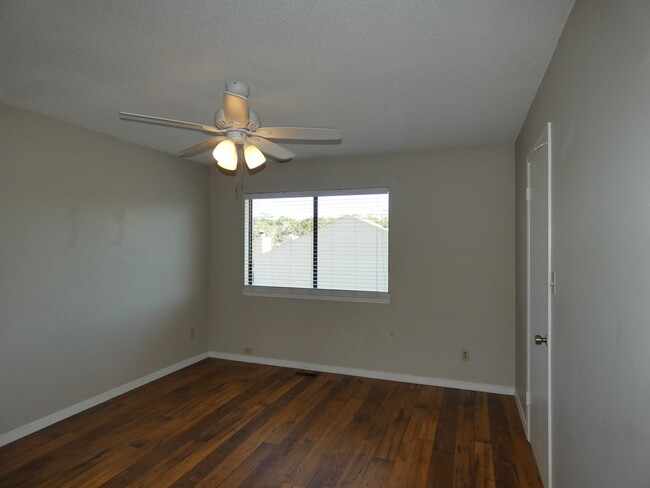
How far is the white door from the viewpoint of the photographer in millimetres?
2158

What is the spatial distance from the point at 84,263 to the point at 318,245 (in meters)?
2.38

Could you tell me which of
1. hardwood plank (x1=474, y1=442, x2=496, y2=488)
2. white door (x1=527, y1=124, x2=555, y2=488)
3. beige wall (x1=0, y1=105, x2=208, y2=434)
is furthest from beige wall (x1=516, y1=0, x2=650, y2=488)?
beige wall (x1=0, y1=105, x2=208, y2=434)

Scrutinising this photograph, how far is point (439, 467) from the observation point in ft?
8.51

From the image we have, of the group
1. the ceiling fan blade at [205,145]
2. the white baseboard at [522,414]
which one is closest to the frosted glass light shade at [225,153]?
the ceiling fan blade at [205,145]

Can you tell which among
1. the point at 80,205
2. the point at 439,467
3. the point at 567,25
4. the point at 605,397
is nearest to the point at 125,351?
the point at 80,205

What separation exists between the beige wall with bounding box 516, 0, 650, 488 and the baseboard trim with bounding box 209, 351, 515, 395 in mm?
2035

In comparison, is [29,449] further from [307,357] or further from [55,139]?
[307,357]

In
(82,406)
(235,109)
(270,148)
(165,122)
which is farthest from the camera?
(82,406)

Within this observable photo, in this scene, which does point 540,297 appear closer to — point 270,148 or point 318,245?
point 270,148

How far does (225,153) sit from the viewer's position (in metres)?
2.24

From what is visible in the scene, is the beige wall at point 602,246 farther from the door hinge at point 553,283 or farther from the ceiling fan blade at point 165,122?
the ceiling fan blade at point 165,122

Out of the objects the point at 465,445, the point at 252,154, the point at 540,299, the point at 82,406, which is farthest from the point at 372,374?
the point at 252,154

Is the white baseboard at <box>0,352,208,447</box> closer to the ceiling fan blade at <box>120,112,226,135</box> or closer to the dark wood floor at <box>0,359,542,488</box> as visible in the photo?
the dark wood floor at <box>0,359,542,488</box>

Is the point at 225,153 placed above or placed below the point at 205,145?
below
